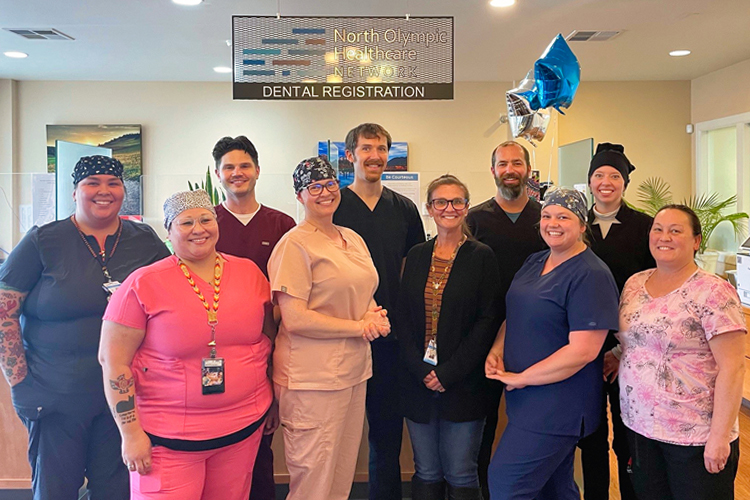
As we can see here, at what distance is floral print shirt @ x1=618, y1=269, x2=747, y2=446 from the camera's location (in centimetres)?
174

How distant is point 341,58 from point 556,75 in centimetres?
112

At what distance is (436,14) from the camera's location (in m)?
4.40

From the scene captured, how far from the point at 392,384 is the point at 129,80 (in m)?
6.16

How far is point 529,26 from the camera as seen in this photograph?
15.7 feet

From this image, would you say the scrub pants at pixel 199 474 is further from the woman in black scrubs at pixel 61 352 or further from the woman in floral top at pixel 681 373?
the woman in floral top at pixel 681 373

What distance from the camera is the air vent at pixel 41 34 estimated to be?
4.86 meters

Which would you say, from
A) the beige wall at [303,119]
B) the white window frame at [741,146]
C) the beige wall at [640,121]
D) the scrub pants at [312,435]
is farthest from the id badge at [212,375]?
the white window frame at [741,146]

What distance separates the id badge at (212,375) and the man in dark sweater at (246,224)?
70 cm

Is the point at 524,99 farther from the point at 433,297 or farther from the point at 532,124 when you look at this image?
the point at 433,297

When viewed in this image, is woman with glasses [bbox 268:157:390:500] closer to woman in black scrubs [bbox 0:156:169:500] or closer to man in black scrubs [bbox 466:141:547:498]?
woman in black scrubs [bbox 0:156:169:500]

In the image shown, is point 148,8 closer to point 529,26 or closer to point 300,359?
point 529,26

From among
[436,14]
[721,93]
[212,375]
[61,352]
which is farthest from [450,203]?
[721,93]

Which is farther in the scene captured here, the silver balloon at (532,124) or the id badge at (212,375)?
the silver balloon at (532,124)

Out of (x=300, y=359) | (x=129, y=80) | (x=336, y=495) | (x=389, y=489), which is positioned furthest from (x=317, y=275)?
(x=129, y=80)
